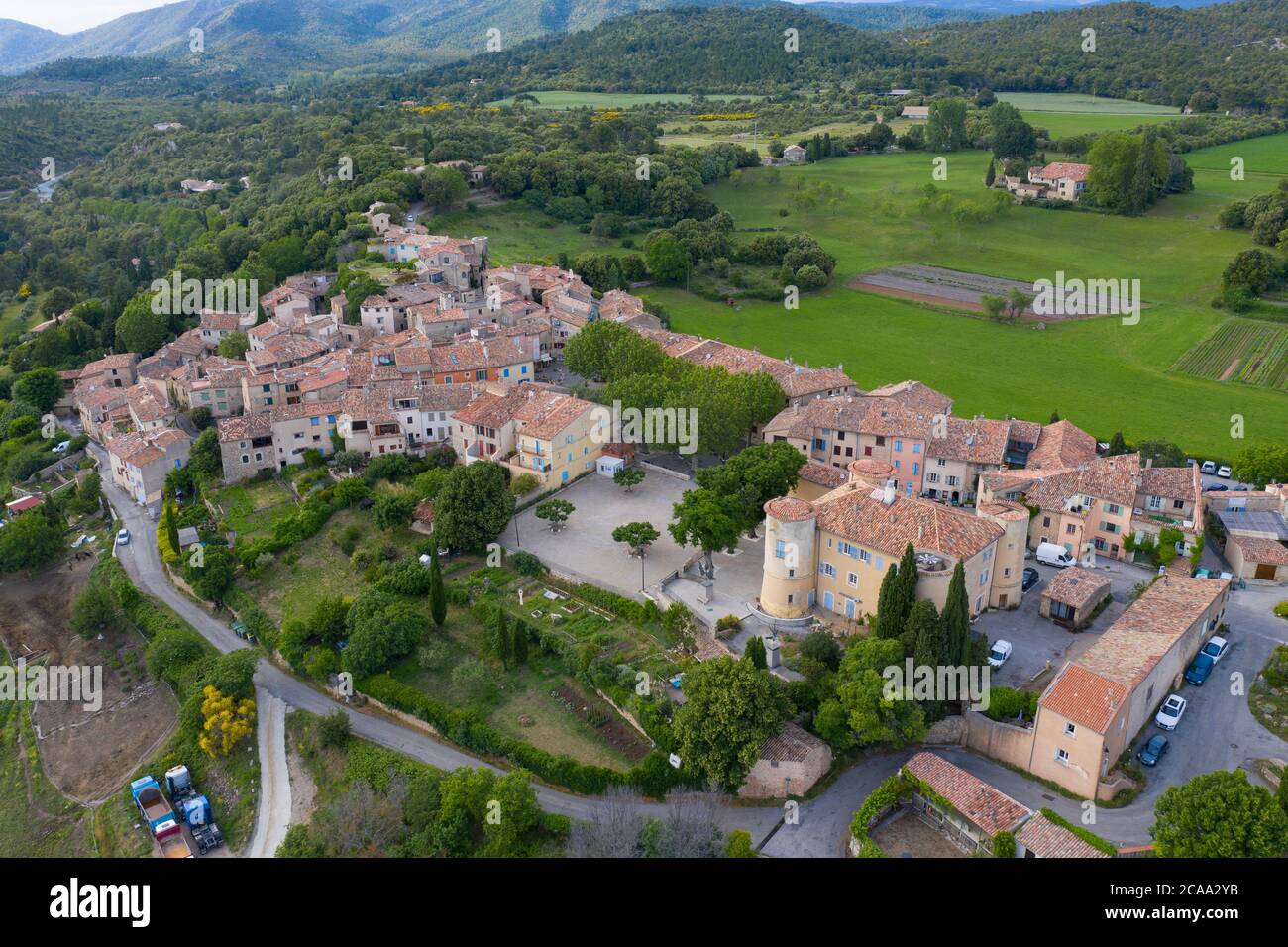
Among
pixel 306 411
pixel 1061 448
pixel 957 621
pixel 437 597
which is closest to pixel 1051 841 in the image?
pixel 957 621

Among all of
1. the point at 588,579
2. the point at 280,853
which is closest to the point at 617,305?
the point at 588,579

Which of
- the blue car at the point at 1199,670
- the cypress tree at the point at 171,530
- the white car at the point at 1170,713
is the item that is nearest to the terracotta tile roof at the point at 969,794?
the white car at the point at 1170,713

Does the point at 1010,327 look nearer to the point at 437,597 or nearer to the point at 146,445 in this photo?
the point at 437,597

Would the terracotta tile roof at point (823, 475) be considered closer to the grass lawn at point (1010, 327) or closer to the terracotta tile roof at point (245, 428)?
the grass lawn at point (1010, 327)

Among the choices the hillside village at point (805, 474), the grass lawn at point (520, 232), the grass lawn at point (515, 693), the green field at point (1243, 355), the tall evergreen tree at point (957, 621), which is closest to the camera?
the hillside village at point (805, 474)

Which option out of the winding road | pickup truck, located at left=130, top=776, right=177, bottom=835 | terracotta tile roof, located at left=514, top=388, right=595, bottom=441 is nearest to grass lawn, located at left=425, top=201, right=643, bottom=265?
terracotta tile roof, located at left=514, top=388, right=595, bottom=441

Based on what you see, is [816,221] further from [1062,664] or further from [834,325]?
[1062,664]
